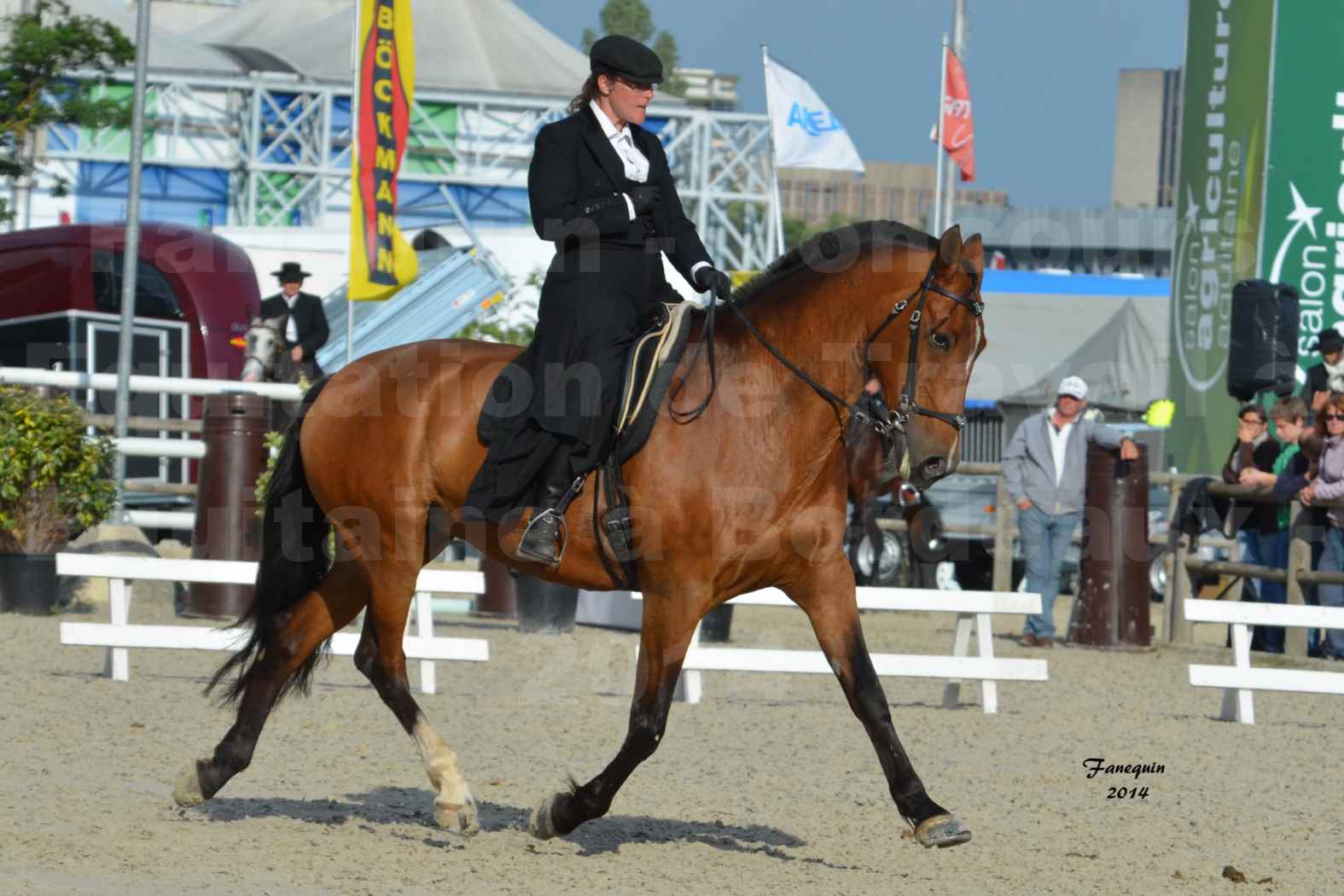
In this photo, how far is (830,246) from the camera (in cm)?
606

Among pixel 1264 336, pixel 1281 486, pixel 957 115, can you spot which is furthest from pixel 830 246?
pixel 957 115

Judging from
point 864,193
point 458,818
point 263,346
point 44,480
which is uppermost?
point 864,193

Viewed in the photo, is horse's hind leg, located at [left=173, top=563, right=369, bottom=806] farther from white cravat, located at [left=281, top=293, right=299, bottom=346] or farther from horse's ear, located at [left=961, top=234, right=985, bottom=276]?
white cravat, located at [left=281, top=293, right=299, bottom=346]

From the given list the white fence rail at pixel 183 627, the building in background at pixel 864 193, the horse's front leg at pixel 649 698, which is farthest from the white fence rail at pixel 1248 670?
the building in background at pixel 864 193

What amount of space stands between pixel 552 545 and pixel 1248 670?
19.1ft

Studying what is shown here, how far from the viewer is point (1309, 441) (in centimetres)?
1272

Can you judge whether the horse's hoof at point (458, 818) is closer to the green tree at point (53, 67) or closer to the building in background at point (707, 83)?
the green tree at point (53, 67)

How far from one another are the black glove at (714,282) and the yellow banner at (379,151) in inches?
359

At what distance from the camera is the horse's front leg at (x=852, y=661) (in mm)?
5816

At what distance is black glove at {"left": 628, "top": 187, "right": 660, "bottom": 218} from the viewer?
624 cm

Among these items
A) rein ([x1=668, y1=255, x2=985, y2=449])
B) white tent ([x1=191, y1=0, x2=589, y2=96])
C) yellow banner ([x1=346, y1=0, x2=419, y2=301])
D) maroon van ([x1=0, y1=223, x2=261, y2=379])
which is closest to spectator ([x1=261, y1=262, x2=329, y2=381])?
yellow banner ([x1=346, y1=0, x2=419, y2=301])

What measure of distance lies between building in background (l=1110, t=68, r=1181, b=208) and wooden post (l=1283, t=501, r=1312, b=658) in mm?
85239

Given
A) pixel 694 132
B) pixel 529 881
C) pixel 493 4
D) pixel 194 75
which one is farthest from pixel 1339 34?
pixel 493 4

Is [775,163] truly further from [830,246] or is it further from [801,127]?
[830,246]
